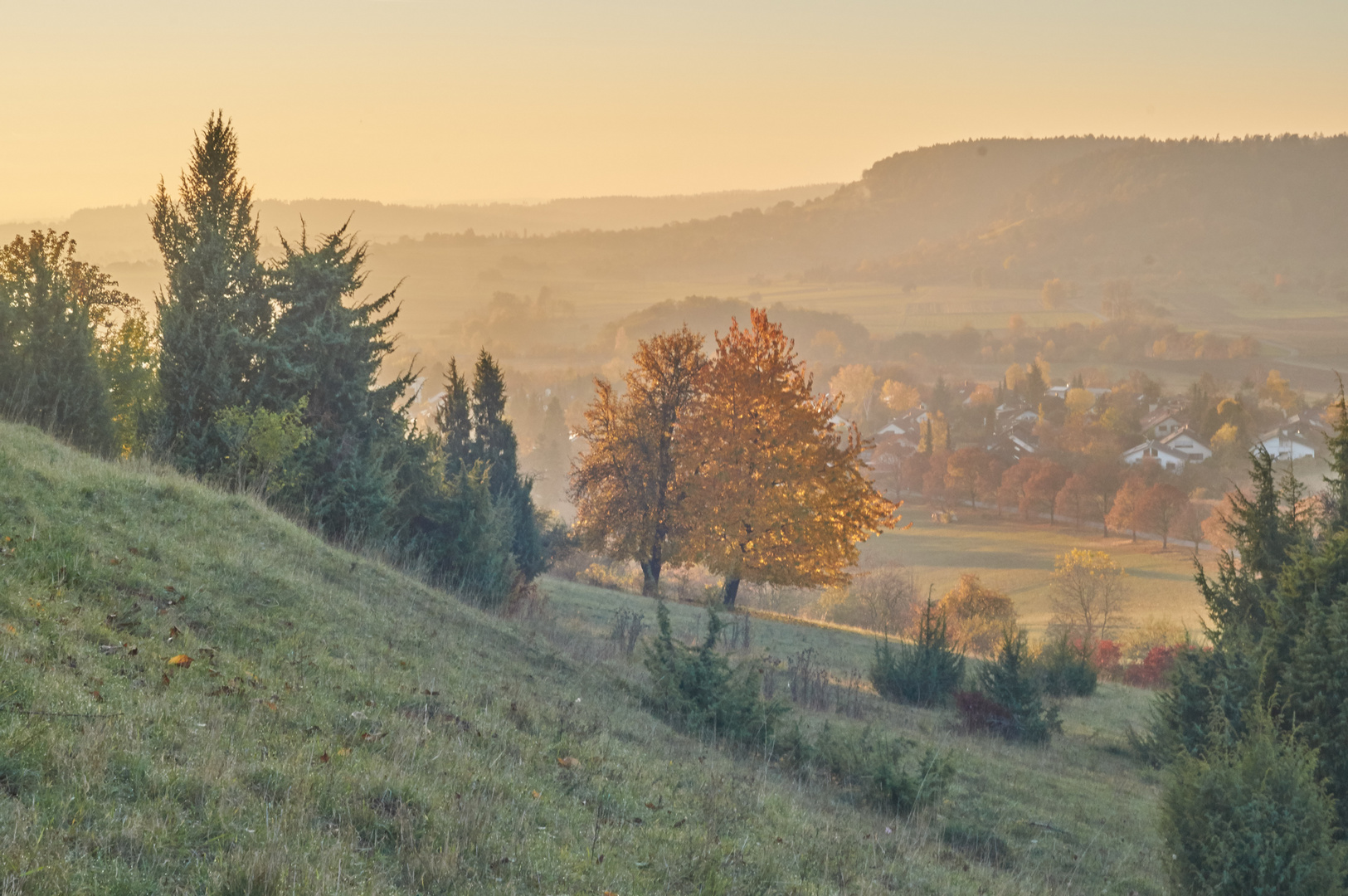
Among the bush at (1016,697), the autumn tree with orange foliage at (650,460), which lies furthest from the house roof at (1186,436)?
the bush at (1016,697)

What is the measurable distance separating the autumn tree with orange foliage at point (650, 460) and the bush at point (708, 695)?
937 inches

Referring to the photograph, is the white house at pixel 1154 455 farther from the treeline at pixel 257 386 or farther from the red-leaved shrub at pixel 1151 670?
the treeline at pixel 257 386

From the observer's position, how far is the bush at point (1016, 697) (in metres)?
19.4

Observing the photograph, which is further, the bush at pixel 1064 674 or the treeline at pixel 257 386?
the bush at pixel 1064 674

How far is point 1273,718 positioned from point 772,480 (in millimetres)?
25468

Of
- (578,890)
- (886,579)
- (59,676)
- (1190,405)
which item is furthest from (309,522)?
(1190,405)

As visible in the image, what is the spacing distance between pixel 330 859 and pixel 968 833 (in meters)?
8.52

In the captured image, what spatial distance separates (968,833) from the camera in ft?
36.3

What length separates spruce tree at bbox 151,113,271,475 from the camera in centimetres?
2412

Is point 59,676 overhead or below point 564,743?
overhead

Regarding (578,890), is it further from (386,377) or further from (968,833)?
(386,377)

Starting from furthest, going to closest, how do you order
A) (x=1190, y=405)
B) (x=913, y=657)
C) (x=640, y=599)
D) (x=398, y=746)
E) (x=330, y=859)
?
(x=1190, y=405) < (x=640, y=599) < (x=913, y=657) < (x=398, y=746) < (x=330, y=859)

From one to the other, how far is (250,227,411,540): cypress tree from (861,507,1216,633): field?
5918cm

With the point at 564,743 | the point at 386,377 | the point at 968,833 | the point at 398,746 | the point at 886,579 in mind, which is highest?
the point at 386,377
